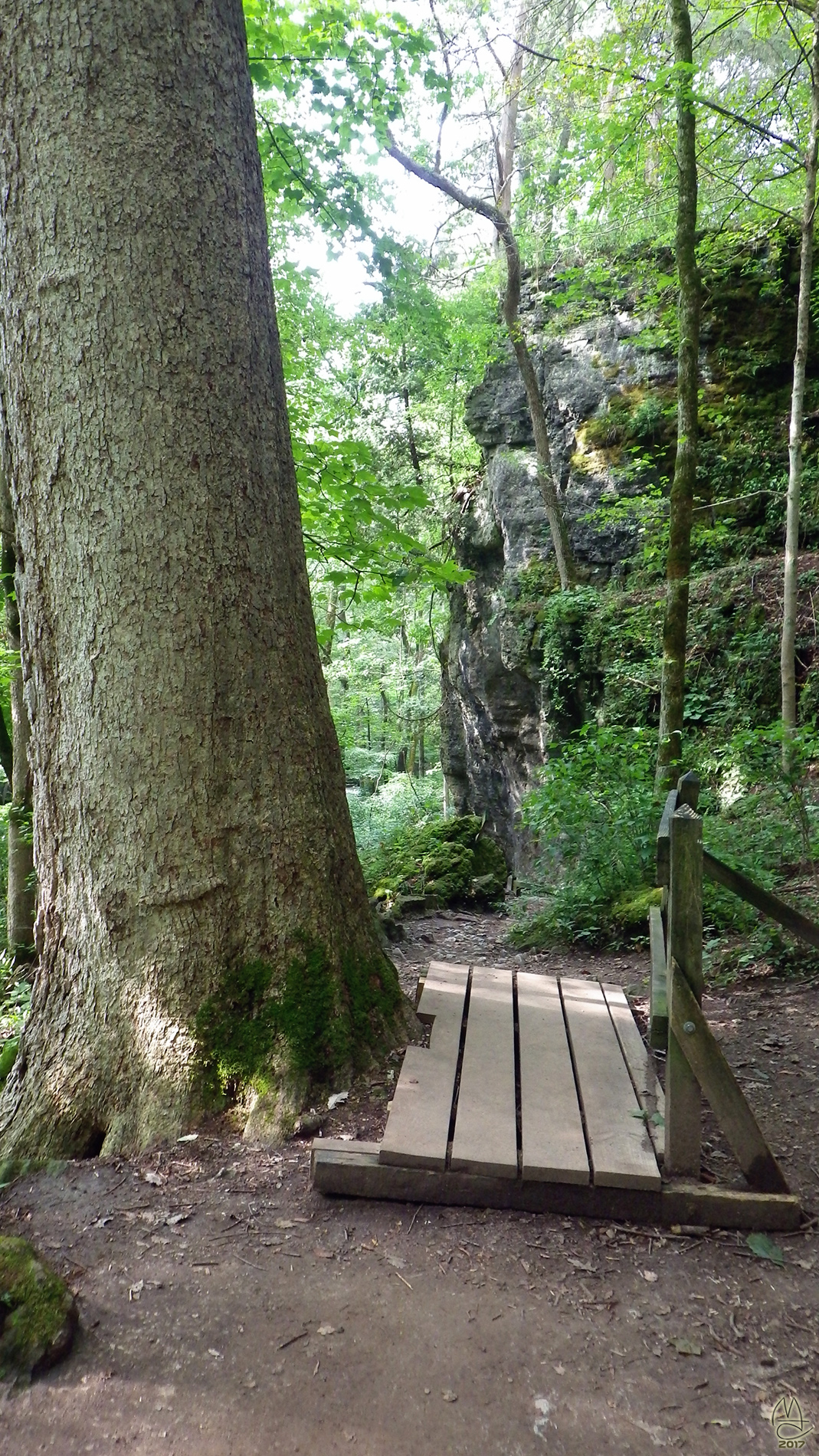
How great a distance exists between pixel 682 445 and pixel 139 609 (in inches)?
235

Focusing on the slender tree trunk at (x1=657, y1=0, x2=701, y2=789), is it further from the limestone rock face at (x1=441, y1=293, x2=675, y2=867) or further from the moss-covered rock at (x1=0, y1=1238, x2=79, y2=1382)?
the moss-covered rock at (x1=0, y1=1238, x2=79, y2=1382)

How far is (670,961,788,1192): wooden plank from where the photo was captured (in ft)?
9.28

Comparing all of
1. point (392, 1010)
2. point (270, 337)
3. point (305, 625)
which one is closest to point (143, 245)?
point (270, 337)

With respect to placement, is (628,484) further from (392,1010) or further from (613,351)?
(392,1010)

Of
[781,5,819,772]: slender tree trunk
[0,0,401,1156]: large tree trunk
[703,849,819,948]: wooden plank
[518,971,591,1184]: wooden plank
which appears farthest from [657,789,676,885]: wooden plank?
[781,5,819,772]: slender tree trunk

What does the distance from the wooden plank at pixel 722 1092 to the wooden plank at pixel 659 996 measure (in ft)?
3.11

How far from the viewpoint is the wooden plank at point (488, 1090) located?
9.51ft

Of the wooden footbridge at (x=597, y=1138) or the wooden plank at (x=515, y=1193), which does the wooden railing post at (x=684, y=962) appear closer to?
the wooden footbridge at (x=597, y=1138)

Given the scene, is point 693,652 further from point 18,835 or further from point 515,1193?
point 515,1193

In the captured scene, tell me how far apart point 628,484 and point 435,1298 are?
11.9 metres

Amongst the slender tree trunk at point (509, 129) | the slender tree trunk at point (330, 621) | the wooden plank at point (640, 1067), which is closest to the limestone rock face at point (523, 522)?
the slender tree trunk at point (509, 129)

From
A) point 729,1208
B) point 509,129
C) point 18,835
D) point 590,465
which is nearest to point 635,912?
point 729,1208

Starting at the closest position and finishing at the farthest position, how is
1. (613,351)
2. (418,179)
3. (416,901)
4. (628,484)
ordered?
(416,901)
(628,484)
(613,351)
(418,179)

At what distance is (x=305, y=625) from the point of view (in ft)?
12.3
